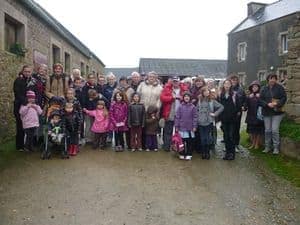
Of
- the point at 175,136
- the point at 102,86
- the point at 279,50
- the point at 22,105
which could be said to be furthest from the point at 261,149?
the point at 279,50

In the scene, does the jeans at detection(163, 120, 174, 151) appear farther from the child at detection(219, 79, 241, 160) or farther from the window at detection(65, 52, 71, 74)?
the window at detection(65, 52, 71, 74)

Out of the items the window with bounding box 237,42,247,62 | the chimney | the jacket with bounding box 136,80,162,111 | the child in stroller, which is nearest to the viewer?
the child in stroller

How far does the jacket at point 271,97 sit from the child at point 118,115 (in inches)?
117

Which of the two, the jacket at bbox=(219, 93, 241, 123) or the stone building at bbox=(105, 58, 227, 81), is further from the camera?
the stone building at bbox=(105, 58, 227, 81)

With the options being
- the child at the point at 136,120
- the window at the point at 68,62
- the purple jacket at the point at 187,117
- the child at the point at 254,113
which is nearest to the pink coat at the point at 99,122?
the child at the point at 136,120

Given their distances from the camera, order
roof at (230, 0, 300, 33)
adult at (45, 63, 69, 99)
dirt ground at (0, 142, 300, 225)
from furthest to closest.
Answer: roof at (230, 0, 300, 33)
adult at (45, 63, 69, 99)
dirt ground at (0, 142, 300, 225)

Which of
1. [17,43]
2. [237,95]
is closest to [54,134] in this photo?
[17,43]

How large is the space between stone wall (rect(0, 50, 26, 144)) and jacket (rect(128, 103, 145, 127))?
2894 millimetres

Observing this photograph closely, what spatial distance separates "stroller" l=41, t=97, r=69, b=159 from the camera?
7840 millimetres

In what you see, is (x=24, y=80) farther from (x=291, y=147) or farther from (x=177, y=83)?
(x=291, y=147)

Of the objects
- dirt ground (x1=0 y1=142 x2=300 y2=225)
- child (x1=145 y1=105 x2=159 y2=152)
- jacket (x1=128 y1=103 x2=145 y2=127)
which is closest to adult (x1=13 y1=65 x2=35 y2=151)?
dirt ground (x1=0 y1=142 x2=300 y2=225)

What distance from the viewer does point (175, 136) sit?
8.31 metres

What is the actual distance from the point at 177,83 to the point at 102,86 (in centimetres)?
183

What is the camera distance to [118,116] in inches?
344
